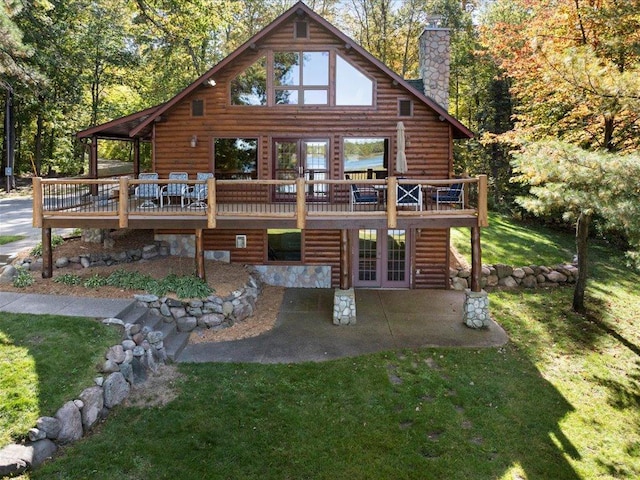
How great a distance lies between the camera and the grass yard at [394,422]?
6121 millimetres

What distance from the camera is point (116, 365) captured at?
7625mm

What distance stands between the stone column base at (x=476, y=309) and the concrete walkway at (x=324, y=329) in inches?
7.6

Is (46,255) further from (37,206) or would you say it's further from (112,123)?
(112,123)

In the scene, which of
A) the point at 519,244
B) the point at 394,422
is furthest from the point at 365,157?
the point at 394,422

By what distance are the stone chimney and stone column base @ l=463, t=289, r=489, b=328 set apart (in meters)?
6.89

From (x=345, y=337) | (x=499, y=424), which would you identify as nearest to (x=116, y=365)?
(x=345, y=337)

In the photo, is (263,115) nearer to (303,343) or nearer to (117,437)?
(303,343)

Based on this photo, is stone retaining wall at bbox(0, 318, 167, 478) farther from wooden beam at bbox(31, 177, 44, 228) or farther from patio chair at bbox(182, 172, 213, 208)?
patio chair at bbox(182, 172, 213, 208)

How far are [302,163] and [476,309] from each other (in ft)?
20.6

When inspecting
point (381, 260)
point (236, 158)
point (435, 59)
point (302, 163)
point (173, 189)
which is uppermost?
point (435, 59)

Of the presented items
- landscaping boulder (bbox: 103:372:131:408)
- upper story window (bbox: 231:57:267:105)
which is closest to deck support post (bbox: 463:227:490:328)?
upper story window (bbox: 231:57:267:105)

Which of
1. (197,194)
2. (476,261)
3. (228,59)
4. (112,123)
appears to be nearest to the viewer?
(476,261)

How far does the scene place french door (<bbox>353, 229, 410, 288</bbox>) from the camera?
44.8 ft

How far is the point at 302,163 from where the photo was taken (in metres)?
13.4
